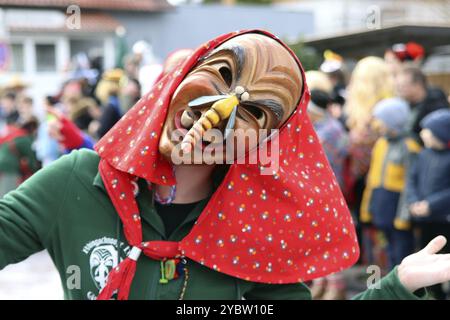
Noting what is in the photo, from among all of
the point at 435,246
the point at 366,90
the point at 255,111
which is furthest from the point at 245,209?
the point at 366,90

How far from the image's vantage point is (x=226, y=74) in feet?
5.22

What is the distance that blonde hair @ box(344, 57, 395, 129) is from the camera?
5.62m

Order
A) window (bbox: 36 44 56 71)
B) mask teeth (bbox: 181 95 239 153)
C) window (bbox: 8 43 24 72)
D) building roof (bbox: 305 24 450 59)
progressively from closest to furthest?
Result: mask teeth (bbox: 181 95 239 153), building roof (bbox: 305 24 450 59), window (bbox: 8 43 24 72), window (bbox: 36 44 56 71)

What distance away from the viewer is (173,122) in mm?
1563

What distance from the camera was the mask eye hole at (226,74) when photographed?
1.58 m

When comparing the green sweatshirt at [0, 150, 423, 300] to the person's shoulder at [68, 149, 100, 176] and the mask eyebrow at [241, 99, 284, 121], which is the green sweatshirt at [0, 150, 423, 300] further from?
the mask eyebrow at [241, 99, 284, 121]

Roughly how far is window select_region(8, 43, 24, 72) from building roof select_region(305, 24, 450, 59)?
49.4ft

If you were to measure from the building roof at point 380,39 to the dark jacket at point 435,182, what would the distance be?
3141 millimetres

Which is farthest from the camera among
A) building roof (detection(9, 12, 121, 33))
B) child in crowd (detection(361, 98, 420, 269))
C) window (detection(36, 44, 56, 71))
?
window (detection(36, 44, 56, 71))

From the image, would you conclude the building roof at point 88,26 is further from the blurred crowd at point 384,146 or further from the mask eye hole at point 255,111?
the mask eye hole at point 255,111

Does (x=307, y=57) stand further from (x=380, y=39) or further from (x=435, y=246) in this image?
(x=435, y=246)

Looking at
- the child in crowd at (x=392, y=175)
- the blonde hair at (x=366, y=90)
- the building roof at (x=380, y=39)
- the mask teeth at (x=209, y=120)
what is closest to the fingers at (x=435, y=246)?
the mask teeth at (x=209, y=120)

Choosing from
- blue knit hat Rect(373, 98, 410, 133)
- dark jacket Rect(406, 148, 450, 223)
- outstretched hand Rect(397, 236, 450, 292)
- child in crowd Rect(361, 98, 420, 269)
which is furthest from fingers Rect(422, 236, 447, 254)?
blue knit hat Rect(373, 98, 410, 133)
